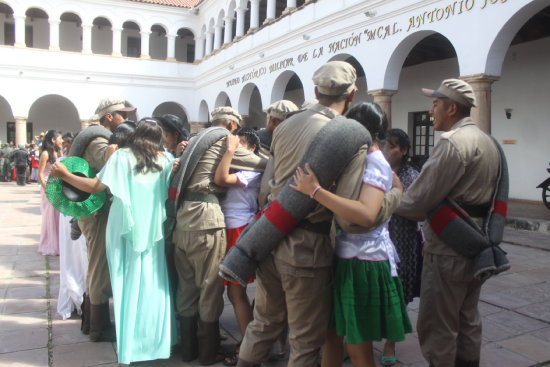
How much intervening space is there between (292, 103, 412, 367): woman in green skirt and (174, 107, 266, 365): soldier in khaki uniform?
1040 millimetres

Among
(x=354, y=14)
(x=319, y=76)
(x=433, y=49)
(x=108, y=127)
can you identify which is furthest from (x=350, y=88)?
(x=433, y=49)

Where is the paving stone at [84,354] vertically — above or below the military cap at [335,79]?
below

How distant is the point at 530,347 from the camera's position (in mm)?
3393

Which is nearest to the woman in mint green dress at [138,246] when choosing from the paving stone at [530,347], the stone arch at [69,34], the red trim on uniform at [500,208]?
the red trim on uniform at [500,208]

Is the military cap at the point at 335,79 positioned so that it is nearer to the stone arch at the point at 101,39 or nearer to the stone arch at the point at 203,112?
the stone arch at the point at 203,112

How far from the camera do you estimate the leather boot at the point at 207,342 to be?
10.0ft

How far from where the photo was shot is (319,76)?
2.17 meters

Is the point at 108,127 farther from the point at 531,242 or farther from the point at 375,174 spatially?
the point at 531,242

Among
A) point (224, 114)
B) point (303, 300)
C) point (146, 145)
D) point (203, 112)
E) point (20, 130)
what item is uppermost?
point (203, 112)

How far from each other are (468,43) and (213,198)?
7067 millimetres

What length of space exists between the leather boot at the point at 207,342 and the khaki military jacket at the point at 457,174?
1460 millimetres

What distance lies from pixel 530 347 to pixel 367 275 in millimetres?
1993

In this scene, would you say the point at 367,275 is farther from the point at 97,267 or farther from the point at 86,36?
the point at 86,36

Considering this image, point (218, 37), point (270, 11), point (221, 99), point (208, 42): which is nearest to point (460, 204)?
point (270, 11)
